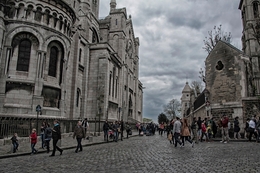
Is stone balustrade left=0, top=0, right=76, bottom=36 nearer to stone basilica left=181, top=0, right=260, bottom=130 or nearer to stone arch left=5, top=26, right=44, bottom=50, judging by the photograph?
stone arch left=5, top=26, right=44, bottom=50

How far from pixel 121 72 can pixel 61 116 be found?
17692 mm

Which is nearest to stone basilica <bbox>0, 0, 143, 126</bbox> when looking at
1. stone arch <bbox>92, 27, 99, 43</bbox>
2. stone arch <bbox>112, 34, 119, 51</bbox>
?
stone arch <bbox>92, 27, 99, 43</bbox>

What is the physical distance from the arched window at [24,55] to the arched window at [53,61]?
222cm

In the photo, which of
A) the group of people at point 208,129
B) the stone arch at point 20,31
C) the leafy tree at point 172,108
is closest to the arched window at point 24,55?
the stone arch at point 20,31

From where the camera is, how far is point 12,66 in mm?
18203

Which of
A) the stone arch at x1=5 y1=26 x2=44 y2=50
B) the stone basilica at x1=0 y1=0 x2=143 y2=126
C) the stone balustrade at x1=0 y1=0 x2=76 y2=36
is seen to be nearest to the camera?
the stone basilica at x1=0 y1=0 x2=143 y2=126

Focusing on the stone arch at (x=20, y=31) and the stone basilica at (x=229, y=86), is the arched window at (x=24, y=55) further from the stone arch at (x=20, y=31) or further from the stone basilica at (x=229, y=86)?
the stone basilica at (x=229, y=86)

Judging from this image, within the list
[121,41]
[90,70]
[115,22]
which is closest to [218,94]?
[90,70]

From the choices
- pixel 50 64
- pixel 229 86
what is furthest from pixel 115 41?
pixel 229 86

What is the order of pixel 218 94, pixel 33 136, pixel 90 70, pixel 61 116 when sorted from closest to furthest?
pixel 33 136 < pixel 218 94 < pixel 61 116 < pixel 90 70

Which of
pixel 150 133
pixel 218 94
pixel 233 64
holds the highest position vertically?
pixel 233 64

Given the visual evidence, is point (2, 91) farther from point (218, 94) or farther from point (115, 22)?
point (115, 22)

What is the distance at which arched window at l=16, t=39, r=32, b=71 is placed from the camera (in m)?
18.7

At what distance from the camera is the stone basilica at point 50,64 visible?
17.8m
